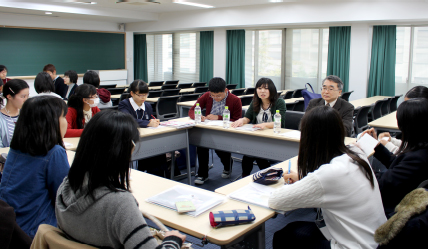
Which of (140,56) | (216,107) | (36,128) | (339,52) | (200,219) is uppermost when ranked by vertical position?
(140,56)

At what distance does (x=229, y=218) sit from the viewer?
5.59ft

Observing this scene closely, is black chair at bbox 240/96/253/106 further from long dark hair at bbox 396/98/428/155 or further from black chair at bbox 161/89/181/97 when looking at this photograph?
long dark hair at bbox 396/98/428/155

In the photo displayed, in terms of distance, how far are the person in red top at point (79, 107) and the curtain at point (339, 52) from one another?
646 centimetres

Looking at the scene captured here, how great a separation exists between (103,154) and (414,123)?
71.8 inches

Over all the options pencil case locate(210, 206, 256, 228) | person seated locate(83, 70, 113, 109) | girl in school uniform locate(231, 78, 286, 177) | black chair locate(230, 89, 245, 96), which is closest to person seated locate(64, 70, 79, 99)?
person seated locate(83, 70, 113, 109)

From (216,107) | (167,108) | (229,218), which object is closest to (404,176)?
(229,218)

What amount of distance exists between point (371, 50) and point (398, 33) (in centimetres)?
66

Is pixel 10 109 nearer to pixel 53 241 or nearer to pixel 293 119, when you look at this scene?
pixel 53 241

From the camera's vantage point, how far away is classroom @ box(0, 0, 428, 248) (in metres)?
2.21

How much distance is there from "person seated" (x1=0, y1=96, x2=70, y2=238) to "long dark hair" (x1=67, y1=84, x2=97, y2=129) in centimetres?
164

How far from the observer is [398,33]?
26.2ft

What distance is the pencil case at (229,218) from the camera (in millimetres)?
1694

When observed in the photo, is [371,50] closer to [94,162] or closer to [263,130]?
[263,130]

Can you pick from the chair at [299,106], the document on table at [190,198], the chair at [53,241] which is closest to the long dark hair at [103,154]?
the chair at [53,241]
